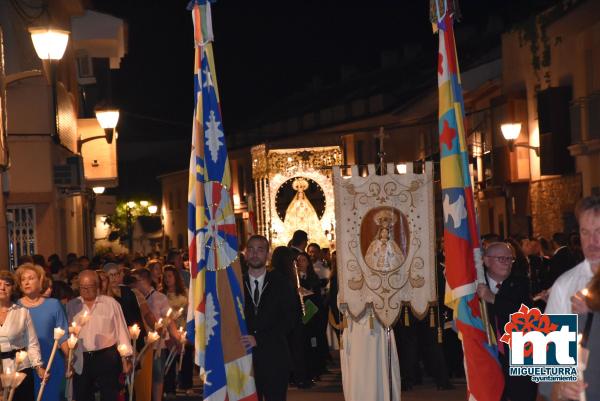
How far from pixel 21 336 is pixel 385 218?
12.9 ft

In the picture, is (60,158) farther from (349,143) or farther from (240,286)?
(349,143)

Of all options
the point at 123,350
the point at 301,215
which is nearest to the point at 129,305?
the point at 123,350

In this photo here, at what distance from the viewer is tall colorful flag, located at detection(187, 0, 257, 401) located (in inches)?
410

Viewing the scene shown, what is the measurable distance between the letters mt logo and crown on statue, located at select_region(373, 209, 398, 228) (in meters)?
6.34

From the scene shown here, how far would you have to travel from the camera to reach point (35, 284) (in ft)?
40.4

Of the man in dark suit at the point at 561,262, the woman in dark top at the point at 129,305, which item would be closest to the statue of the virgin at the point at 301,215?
the man in dark suit at the point at 561,262

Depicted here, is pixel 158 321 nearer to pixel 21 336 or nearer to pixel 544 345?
pixel 21 336

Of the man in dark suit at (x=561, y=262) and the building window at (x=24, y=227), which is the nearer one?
the man in dark suit at (x=561, y=262)

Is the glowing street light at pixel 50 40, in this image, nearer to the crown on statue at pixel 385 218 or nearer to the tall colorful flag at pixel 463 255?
the crown on statue at pixel 385 218

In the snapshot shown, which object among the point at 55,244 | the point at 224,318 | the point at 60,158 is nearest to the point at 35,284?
the point at 224,318

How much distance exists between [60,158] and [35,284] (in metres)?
16.9

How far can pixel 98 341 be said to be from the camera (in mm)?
13219

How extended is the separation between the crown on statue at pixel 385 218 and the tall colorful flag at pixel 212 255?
3076 millimetres

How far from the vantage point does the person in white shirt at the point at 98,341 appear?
1318cm
